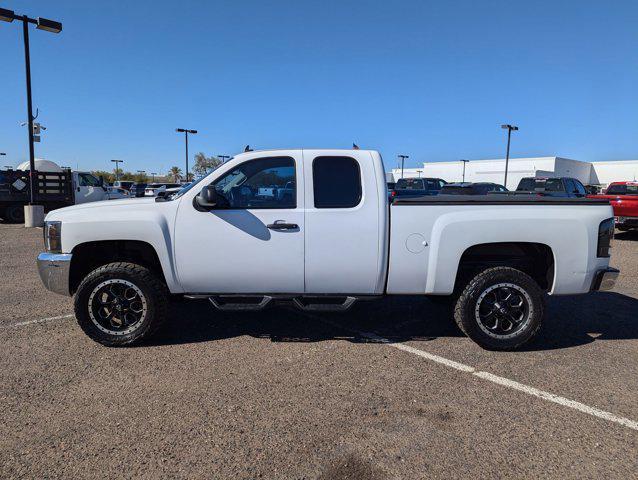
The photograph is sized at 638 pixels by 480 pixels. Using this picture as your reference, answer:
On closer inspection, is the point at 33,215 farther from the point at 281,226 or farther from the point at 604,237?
the point at 604,237

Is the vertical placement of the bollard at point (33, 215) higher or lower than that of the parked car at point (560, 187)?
lower

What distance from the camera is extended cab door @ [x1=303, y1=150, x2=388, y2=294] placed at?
421 cm

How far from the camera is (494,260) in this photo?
15.3 ft

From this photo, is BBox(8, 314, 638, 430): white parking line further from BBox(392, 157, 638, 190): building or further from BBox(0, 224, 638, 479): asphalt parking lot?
BBox(392, 157, 638, 190): building

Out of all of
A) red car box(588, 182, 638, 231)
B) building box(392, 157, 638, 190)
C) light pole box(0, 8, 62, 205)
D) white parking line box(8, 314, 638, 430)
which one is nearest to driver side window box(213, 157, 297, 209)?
white parking line box(8, 314, 638, 430)

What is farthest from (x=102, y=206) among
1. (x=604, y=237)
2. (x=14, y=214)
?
(x=14, y=214)

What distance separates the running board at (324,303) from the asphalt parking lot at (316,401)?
0.43 meters

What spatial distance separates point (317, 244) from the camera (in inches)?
167

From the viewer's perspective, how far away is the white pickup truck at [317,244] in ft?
13.9

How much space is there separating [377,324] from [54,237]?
3557 mm

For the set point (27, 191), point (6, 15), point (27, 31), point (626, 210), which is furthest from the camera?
point (27, 191)

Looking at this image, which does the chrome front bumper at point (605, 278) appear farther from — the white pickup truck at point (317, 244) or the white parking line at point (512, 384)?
the white parking line at point (512, 384)

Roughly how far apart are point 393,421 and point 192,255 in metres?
2.39

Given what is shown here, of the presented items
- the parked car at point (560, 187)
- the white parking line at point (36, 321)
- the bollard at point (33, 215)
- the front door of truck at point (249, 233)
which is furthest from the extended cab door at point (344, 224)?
the bollard at point (33, 215)
